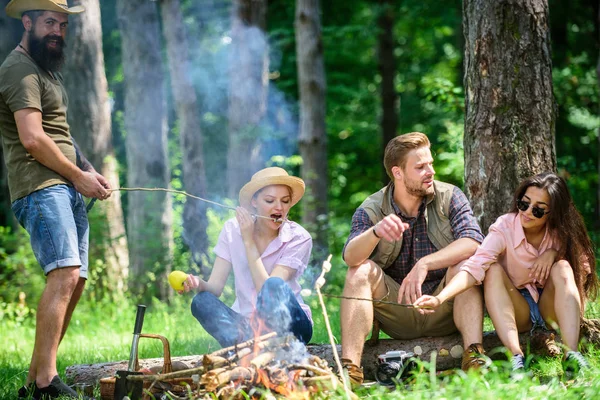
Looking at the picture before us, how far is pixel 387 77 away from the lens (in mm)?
18047

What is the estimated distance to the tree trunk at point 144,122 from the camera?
9.96 m

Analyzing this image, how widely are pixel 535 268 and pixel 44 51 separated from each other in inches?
123

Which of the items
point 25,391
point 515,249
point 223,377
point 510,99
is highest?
point 510,99

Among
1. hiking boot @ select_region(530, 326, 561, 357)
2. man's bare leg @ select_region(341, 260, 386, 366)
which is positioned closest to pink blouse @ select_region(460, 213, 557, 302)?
hiking boot @ select_region(530, 326, 561, 357)

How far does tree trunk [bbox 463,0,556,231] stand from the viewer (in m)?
5.13

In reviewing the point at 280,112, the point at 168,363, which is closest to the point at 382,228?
the point at 168,363

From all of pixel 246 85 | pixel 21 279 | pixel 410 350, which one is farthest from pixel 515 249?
pixel 246 85

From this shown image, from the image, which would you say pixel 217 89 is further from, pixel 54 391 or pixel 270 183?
pixel 54 391

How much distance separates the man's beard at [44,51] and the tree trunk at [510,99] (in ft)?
9.31

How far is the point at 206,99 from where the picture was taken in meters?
19.3

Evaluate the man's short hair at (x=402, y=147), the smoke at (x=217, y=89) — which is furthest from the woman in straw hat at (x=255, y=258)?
the smoke at (x=217, y=89)

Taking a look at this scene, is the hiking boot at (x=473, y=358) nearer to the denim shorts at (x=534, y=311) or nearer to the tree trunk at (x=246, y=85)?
the denim shorts at (x=534, y=311)

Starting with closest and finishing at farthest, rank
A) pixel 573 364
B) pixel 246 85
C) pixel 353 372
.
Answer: pixel 573 364, pixel 353 372, pixel 246 85

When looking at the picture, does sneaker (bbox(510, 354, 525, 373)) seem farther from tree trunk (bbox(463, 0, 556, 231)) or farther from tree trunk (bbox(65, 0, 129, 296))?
tree trunk (bbox(65, 0, 129, 296))
